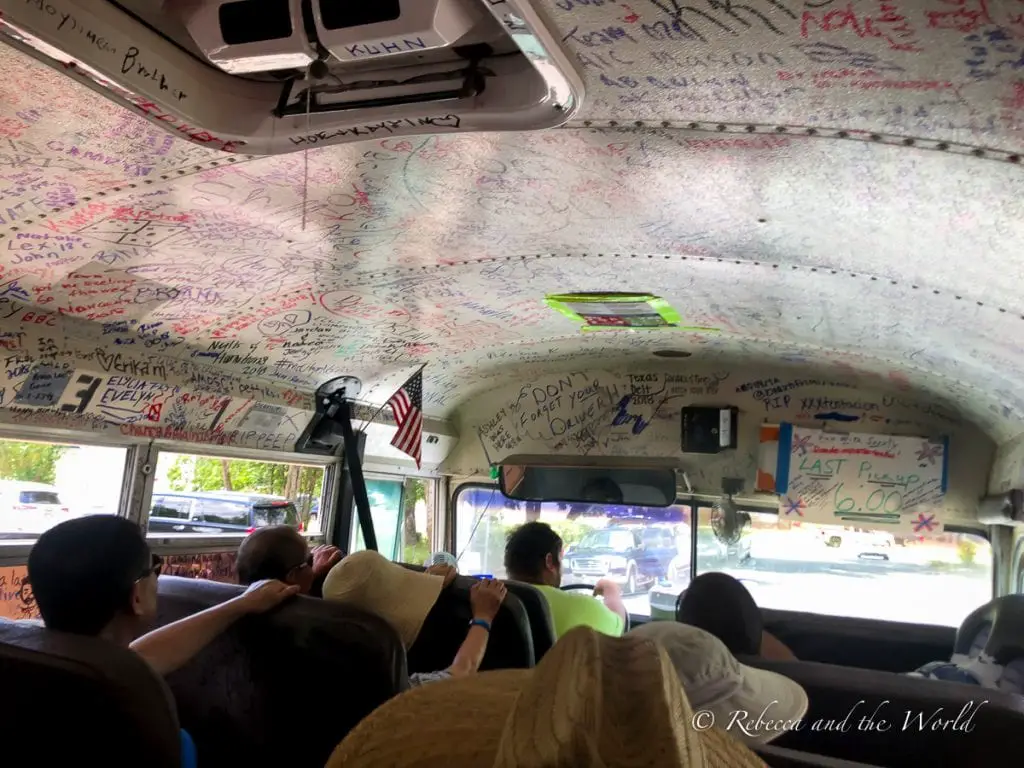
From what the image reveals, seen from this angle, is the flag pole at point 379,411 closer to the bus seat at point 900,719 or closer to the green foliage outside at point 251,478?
the green foliage outside at point 251,478

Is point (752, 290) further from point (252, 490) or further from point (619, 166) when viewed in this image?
point (252, 490)

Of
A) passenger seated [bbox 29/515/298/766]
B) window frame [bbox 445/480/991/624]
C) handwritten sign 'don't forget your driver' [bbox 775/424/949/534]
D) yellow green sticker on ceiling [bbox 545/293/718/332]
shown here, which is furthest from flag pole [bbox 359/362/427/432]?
passenger seated [bbox 29/515/298/766]

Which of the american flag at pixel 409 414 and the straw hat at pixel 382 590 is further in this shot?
the american flag at pixel 409 414

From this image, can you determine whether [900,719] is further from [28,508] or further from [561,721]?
[28,508]

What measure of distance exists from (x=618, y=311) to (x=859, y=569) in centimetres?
260

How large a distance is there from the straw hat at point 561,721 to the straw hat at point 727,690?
728 millimetres

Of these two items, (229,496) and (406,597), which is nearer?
(406,597)

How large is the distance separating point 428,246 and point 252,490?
7.65 ft

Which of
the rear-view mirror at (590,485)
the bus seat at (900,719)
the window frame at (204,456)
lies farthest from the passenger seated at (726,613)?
the rear-view mirror at (590,485)

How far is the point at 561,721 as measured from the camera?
2.68 feet

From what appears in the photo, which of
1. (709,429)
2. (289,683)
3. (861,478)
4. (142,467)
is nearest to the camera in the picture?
(289,683)

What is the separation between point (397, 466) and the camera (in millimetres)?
6102

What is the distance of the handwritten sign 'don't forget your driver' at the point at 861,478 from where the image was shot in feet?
16.9

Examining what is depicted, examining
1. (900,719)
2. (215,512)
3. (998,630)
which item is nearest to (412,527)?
(215,512)
